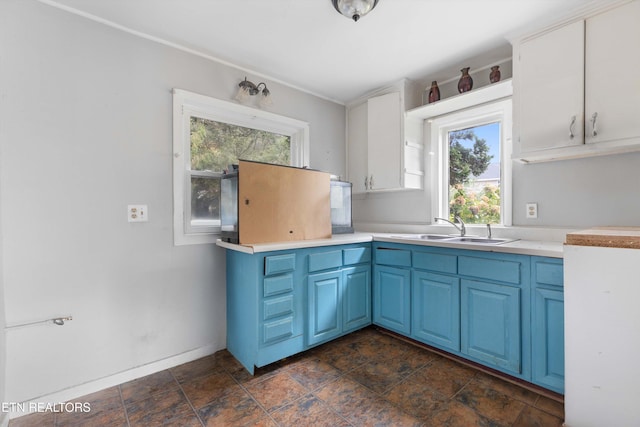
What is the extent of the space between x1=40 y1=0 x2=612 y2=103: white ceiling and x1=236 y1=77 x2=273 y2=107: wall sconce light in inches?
4.0

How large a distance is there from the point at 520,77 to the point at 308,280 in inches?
79.3

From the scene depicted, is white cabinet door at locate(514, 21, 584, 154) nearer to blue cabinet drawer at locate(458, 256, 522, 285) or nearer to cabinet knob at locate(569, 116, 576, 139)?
cabinet knob at locate(569, 116, 576, 139)

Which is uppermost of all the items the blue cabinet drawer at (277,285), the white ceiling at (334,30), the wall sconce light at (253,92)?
the white ceiling at (334,30)

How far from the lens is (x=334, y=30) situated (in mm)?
1943

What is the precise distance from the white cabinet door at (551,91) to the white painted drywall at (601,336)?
0.87 meters

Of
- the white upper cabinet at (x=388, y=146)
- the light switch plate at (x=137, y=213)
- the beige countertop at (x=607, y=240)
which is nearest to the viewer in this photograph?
the beige countertop at (x=607, y=240)

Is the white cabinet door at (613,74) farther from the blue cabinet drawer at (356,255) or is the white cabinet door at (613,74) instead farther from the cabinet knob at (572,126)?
the blue cabinet drawer at (356,255)

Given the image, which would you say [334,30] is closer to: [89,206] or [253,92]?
[253,92]

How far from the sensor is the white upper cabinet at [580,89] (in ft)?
5.13

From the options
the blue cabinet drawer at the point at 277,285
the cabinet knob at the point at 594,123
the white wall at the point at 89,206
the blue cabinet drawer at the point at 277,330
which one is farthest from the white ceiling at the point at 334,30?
the blue cabinet drawer at the point at 277,330

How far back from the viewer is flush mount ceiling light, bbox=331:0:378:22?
64.3 inches

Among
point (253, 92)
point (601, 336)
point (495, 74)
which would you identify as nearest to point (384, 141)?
point (495, 74)

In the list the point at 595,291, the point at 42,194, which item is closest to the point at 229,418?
the point at 42,194

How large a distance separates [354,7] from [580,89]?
1.42m
